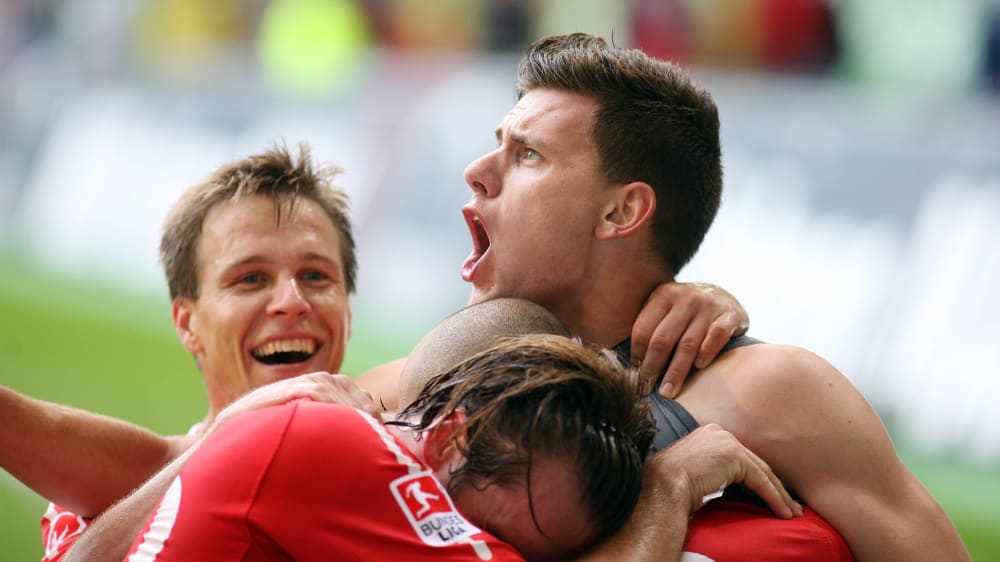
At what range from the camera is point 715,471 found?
10.0 feet

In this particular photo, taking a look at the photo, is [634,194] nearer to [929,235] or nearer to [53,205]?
[929,235]

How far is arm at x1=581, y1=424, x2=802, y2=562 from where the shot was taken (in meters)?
2.88

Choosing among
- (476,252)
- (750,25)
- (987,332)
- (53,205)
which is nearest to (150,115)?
(53,205)

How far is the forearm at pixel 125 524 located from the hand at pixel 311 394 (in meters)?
0.15

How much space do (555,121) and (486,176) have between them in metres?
0.25

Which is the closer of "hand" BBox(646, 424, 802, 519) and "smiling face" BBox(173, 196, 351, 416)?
"hand" BBox(646, 424, 802, 519)

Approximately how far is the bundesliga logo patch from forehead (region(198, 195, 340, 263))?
5.18ft

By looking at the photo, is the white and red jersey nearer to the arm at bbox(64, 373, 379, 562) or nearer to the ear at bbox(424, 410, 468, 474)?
the arm at bbox(64, 373, 379, 562)

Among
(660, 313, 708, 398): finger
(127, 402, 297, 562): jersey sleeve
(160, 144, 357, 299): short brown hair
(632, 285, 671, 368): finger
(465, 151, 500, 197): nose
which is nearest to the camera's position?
(127, 402, 297, 562): jersey sleeve

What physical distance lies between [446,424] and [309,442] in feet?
1.03

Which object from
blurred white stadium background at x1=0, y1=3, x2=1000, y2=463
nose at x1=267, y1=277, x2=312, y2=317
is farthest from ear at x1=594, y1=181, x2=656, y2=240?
blurred white stadium background at x1=0, y1=3, x2=1000, y2=463

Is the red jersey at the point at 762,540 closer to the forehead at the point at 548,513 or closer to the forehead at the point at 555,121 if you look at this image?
the forehead at the point at 548,513

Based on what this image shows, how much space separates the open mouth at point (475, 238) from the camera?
3.83 meters

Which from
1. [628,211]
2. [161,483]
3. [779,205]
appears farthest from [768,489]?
[779,205]
